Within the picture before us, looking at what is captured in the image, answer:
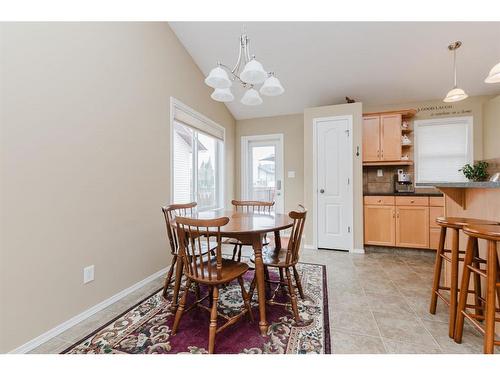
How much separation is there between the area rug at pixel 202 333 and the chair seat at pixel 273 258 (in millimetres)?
433

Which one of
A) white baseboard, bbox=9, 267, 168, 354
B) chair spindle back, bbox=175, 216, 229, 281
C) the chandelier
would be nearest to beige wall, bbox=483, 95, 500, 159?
the chandelier

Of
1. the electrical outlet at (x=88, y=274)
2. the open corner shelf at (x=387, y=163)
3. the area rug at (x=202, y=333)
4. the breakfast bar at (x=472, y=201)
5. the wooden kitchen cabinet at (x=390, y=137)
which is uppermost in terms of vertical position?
the wooden kitchen cabinet at (x=390, y=137)

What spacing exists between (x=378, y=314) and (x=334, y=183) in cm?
214

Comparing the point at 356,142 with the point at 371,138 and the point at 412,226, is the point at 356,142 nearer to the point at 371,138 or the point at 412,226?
the point at 371,138

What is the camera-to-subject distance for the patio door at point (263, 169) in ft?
15.4

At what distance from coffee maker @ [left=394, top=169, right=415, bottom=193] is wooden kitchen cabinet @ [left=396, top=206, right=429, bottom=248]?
0.57 meters

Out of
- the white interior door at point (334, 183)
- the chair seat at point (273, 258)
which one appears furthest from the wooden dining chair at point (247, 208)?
the white interior door at point (334, 183)

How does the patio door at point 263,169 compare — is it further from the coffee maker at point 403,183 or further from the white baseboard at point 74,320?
the white baseboard at point 74,320

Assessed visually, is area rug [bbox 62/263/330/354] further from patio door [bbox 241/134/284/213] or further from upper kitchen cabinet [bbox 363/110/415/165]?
patio door [bbox 241/134/284/213]

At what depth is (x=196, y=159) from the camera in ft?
12.2

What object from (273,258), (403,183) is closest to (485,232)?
(273,258)

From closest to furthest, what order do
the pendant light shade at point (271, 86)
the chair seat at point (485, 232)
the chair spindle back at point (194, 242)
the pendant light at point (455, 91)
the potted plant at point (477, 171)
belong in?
1. the chair seat at point (485, 232)
2. the chair spindle back at point (194, 242)
3. the pendant light shade at point (271, 86)
4. the pendant light at point (455, 91)
5. the potted plant at point (477, 171)

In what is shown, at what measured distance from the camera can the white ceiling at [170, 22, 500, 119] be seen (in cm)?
272
